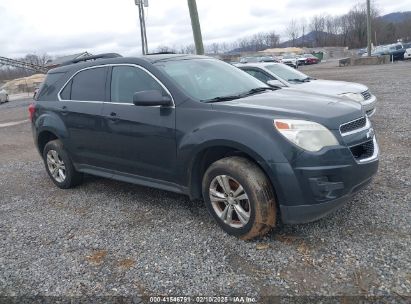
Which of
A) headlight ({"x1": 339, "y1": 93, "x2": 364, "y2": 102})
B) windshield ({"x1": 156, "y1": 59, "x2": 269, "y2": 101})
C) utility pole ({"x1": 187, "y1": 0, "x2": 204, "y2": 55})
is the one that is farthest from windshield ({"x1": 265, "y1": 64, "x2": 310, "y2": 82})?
windshield ({"x1": 156, "y1": 59, "x2": 269, "y2": 101})

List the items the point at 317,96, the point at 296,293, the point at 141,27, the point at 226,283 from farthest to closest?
the point at 141,27, the point at 317,96, the point at 226,283, the point at 296,293

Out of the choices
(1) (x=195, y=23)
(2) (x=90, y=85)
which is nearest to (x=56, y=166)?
(2) (x=90, y=85)

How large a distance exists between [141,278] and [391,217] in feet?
8.28

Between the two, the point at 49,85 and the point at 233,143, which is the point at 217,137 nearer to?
the point at 233,143

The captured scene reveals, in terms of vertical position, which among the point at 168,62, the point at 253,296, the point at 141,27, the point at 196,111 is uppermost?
the point at 141,27

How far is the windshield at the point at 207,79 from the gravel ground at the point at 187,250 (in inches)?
53.9

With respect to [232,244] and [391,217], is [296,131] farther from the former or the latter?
[391,217]

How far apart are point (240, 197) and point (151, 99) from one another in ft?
4.43

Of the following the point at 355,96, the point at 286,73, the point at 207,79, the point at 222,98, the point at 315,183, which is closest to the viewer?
the point at 315,183

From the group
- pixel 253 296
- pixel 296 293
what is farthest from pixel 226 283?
pixel 296 293

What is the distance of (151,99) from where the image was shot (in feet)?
13.7

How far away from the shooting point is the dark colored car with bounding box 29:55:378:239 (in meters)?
3.52

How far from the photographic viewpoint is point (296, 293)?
3033mm

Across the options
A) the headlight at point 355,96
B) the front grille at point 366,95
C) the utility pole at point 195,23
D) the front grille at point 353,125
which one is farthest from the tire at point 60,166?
the utility pole at point 195,23
